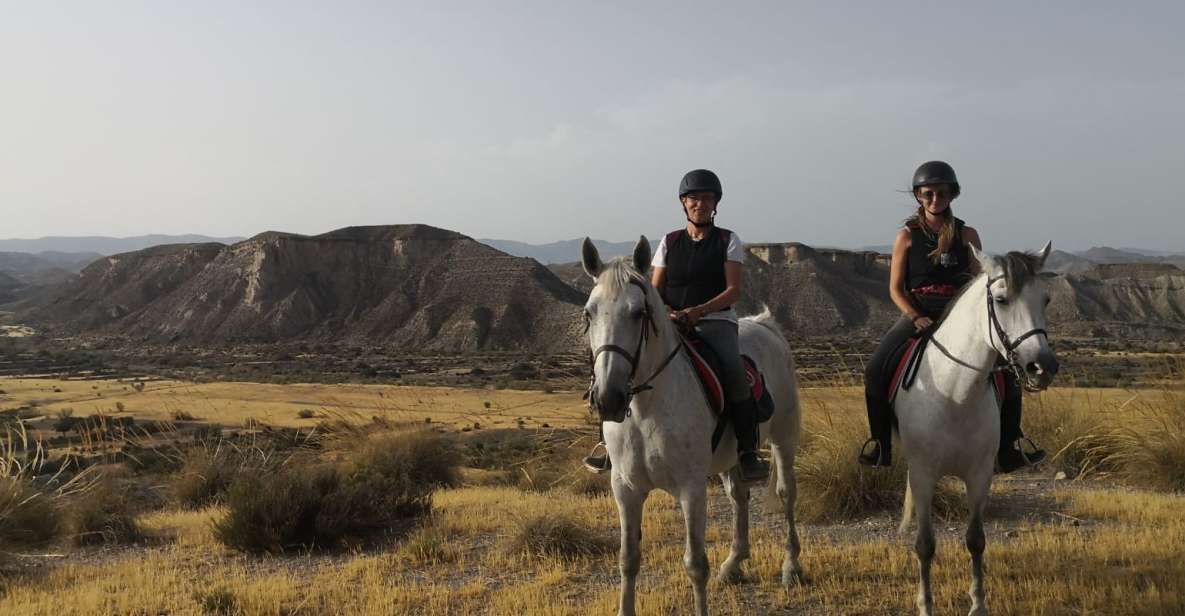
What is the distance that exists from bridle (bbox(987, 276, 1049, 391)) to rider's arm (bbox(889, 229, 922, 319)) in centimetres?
85

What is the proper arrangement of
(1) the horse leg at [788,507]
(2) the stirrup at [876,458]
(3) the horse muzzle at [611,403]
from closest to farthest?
(3) the horse muzzle at [611,403] → (2) the stirrup at [876,458] → (1) the horse leg at [788,507]

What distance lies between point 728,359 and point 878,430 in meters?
1.48

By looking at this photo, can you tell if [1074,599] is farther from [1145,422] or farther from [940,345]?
[1145,422]

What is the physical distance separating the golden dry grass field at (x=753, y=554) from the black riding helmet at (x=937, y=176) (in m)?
3.00

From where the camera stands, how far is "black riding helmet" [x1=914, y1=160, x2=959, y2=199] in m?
5.28

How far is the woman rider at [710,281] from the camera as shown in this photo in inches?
198

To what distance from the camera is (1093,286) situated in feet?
307

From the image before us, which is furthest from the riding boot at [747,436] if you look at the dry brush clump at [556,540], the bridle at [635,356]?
the dry brush clump at [556,540]

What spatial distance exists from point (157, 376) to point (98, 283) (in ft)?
178

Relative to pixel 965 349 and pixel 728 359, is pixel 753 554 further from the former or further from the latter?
pixel 965 349

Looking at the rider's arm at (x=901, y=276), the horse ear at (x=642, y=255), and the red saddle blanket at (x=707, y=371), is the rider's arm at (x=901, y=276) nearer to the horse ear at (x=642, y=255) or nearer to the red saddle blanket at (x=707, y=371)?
the red saddle blanket at (x=707, y=371)

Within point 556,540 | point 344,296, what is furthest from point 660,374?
point 344,296

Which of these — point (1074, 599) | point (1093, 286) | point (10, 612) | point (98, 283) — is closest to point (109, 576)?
point (10, 612)

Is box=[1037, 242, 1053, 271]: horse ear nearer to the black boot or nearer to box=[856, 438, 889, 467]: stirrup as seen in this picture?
box=[856, 438, 889, 467]: stirrup
